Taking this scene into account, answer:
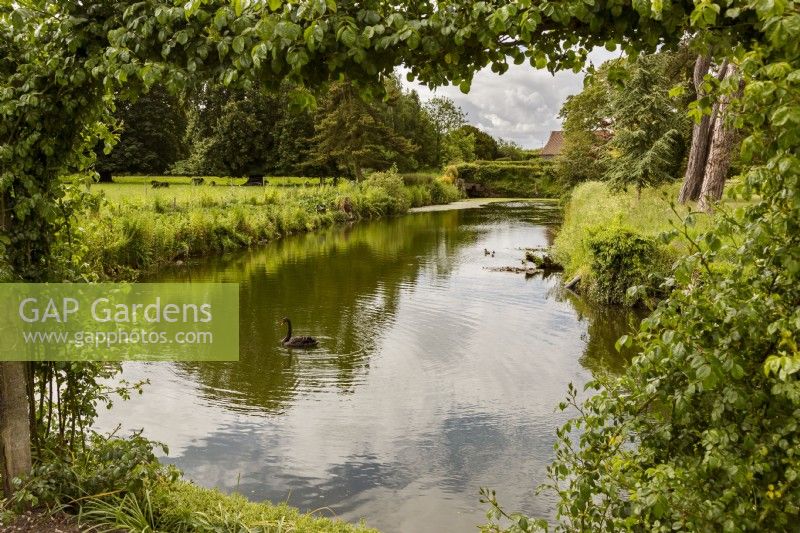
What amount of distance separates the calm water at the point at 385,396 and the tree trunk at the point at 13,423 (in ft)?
7.20

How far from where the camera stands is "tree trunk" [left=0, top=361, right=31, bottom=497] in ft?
13.6

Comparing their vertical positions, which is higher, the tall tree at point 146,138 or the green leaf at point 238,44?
the tall tree at point 146,138

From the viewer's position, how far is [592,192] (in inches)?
1029

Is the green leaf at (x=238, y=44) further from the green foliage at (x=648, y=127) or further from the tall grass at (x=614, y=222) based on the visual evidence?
the green foliage at (x=648, y=127)

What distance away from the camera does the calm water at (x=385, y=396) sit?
6.18 m

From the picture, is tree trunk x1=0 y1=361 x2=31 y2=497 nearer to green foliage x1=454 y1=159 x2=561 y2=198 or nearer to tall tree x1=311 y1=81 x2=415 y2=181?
tall tree x1=311 y1=81 x2=415 y2=181

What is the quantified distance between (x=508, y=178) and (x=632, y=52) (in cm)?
5235

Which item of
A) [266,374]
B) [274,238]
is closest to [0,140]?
[266,374]

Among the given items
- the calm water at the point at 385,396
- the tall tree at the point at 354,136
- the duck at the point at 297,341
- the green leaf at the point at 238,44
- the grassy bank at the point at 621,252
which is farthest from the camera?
the tall tree at the point at 354,136

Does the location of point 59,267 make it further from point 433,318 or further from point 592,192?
point 592,192

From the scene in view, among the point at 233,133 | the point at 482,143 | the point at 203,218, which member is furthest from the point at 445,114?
the point at 203,218

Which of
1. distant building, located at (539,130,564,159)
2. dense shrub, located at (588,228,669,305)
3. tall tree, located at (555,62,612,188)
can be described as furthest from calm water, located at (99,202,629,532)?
distant building, located at (539,130,564,159)

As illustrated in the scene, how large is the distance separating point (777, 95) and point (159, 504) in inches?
166

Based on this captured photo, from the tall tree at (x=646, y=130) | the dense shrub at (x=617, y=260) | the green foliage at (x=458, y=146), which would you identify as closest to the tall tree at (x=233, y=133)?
the green foliage at (x=458, y=146)
